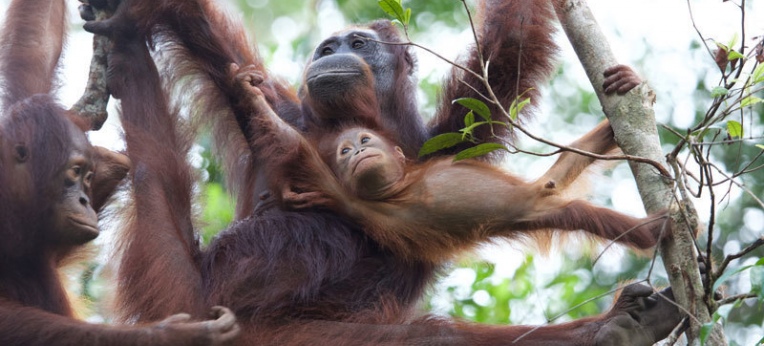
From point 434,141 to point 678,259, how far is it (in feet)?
3.85

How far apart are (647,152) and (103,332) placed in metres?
2.43

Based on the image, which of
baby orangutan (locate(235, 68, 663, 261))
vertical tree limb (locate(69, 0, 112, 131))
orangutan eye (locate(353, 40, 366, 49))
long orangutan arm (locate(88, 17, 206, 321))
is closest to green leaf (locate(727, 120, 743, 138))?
baby orangutan (locate(235, 68, 663, 261))

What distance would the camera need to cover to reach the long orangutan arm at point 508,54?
208 inches

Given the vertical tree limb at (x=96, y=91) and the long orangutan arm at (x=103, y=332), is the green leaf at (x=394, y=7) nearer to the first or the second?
the long orangutan arm at (x=103, y=332)

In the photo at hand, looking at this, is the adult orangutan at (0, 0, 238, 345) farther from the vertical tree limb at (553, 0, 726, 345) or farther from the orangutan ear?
the vertical tree limb at (553, 0, 726, 345)

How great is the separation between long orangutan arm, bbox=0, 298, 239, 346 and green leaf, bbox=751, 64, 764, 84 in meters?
2.40

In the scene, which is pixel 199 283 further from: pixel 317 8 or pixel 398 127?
pixel 317 8

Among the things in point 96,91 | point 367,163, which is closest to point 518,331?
point 367,163

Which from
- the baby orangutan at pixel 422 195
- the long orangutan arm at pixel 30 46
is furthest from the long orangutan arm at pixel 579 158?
the long orangutan arm at pixel 30 46

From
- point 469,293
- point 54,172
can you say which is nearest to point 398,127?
point 54,172

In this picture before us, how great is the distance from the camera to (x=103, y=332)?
3.96 meters

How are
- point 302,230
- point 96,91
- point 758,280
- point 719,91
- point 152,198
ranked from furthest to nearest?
point 96,91, point 302,230, point 152,198, point 719,91, point 758,280

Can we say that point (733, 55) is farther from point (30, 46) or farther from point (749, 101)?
point (30, 46)

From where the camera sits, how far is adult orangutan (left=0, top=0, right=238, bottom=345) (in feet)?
13.1
